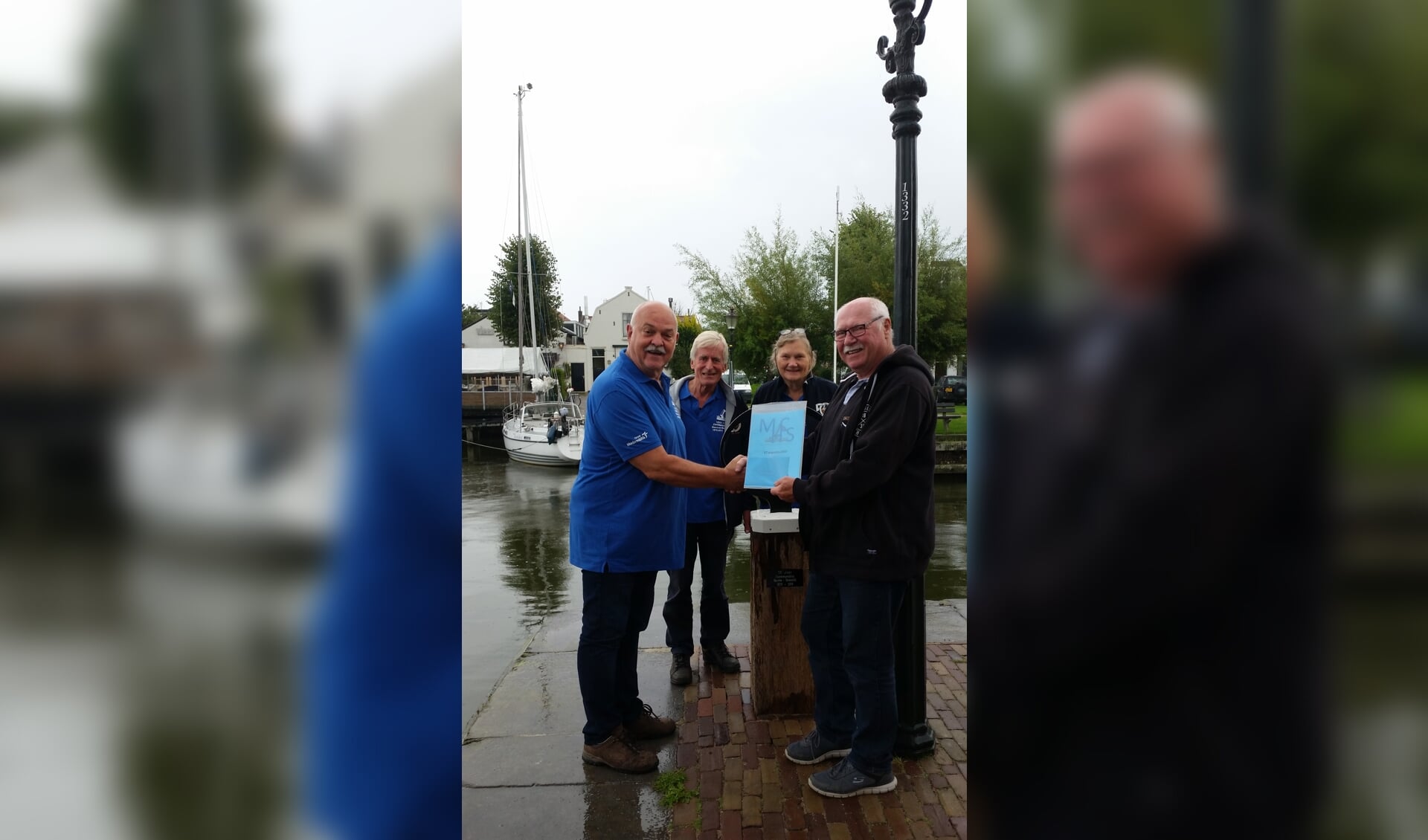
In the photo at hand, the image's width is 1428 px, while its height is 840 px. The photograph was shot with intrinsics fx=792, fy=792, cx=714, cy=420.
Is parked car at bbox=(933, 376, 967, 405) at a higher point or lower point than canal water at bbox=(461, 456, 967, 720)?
higher

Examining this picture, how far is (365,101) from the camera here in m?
0.90

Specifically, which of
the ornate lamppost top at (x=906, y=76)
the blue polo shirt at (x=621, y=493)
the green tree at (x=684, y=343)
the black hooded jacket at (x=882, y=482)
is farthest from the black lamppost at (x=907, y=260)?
the green tree at (x=684, y=343)

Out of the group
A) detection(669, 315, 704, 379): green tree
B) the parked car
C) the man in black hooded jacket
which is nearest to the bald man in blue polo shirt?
the man in black hooded jacket

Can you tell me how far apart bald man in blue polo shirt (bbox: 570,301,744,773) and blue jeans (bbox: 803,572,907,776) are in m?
0.76

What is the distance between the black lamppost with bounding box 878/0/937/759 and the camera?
3738 millimetres

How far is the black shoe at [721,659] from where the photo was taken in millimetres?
5242

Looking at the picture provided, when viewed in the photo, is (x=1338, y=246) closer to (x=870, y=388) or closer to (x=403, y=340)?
(x=403, y=340)

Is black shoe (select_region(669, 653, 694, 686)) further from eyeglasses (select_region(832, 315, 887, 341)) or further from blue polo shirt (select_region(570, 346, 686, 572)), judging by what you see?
eyeglasses (select_region(832, 315, 887, 341))

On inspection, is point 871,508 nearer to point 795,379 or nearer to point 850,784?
point 850,784

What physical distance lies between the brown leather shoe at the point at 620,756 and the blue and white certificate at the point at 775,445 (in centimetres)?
142

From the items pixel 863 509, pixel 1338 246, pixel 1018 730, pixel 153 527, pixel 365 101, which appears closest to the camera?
pixel 1338 246

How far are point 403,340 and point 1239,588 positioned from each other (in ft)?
2.80

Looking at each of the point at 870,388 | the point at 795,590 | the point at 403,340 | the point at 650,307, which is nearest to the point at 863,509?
the point at 870,388

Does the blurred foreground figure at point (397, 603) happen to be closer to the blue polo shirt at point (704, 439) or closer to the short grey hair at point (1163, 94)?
the short grey hair at point (1163, 94)
